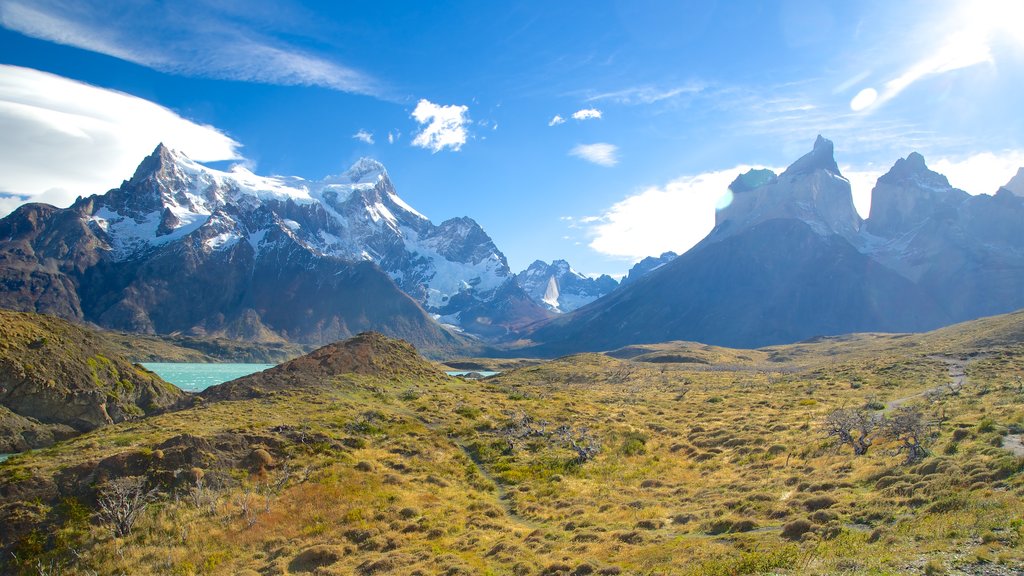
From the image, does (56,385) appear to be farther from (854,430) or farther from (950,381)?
(950,381)

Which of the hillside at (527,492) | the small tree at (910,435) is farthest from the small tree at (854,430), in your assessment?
the small tree at (910,435)

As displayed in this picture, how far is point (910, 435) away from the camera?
2908cm

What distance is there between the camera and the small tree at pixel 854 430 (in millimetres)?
29891

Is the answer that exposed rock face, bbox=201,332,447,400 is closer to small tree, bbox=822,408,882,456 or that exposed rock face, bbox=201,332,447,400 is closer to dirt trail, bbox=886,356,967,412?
small tree, bbox=822,408,882,456

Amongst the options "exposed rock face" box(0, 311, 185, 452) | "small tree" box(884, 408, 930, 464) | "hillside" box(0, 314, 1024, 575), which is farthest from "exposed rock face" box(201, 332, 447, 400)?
"small tree" box(884, 408, 930, 464)

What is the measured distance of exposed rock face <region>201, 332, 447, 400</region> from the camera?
57.2 meters

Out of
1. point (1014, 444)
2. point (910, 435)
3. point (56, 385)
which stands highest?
point (56, 385)

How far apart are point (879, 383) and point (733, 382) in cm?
3039

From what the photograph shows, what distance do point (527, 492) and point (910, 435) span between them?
21504 millimetres

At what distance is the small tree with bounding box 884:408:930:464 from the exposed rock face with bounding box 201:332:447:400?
52607 mm

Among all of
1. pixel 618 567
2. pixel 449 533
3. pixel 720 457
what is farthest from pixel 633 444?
pixel 618 567

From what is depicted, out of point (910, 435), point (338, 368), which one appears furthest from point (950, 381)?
point (338, 368)

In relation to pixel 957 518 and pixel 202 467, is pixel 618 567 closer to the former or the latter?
pixel 957 518

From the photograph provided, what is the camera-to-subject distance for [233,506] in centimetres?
2755
